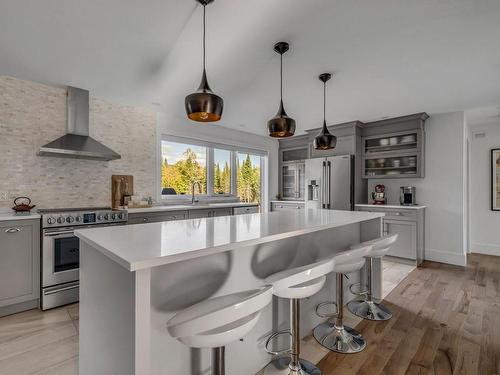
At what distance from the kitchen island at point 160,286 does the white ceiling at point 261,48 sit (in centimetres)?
171

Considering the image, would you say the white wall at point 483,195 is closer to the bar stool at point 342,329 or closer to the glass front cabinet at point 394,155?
the glass front cabinet at point 394,155

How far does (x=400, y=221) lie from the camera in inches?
168

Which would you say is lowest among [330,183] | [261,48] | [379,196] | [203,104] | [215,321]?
[215,321]

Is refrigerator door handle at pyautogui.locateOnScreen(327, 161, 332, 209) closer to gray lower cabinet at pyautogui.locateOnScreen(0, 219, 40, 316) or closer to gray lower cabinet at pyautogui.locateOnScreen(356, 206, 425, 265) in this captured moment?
gray lower cabinet at pyautogui.locateOnScreen(356, 206, 425, 265)

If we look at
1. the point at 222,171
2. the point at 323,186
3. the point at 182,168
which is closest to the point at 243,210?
the point at 222,171

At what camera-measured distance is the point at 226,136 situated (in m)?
5.20

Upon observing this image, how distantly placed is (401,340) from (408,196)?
3029mm

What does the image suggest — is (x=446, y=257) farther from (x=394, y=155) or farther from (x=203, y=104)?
(x=203, y=104)

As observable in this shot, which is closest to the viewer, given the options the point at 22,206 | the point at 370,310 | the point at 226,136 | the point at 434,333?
the point at 434,333

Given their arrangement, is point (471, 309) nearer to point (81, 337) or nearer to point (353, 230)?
point (353, 230)

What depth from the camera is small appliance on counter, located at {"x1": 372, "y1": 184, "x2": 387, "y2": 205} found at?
4754mm

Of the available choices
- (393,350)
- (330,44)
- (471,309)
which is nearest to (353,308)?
(393,350)

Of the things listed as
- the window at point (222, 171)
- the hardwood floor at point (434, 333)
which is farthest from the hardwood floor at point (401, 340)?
the window at point (222, 171)

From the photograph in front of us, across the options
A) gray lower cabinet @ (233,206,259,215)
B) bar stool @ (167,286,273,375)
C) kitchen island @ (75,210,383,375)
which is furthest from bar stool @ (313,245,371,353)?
gray lower cabinet @ (233,206,259,215)
